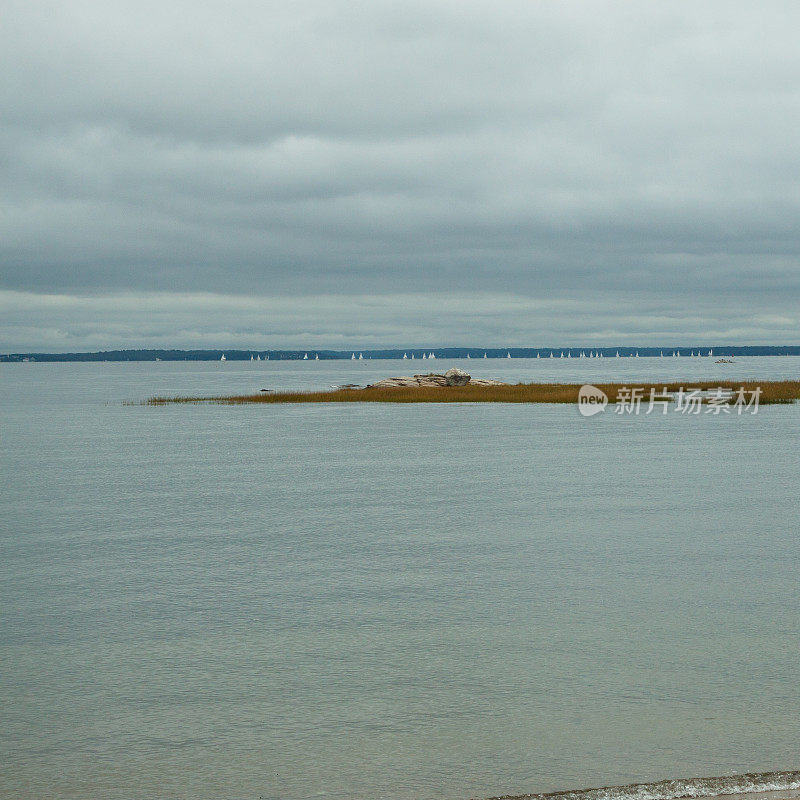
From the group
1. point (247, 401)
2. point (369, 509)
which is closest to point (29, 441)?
point (369, 509)

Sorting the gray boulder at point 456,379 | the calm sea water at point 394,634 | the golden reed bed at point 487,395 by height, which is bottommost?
the calm sea water at point 394,634

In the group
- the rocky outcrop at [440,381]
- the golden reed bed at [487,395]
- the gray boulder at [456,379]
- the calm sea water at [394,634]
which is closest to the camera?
the calm sea water at [394,634]

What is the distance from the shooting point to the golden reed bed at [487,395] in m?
92.2

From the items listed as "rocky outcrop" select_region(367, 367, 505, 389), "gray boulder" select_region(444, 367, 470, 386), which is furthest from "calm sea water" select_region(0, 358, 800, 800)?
"rocky outcrop" select_region(367, 367, 505, 389)

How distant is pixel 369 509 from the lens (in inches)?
1171

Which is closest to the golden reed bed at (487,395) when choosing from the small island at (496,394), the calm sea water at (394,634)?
the small island at (496,394)

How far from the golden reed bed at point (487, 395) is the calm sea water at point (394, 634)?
5597 cm

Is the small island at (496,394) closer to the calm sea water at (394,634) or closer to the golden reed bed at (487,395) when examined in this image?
the golden reed bed at (487,395)

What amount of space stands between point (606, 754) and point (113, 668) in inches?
303

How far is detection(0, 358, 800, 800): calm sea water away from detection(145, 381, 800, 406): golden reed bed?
5597 cm

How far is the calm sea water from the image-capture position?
1093 cm

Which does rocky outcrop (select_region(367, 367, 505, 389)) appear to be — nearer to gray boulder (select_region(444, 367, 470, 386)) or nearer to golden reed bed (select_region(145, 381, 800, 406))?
gray boulder (select_region(444, 367, 470, 386))

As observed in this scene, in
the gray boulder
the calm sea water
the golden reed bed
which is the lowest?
the calm sea water

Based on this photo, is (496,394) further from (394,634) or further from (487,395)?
(394,634)
